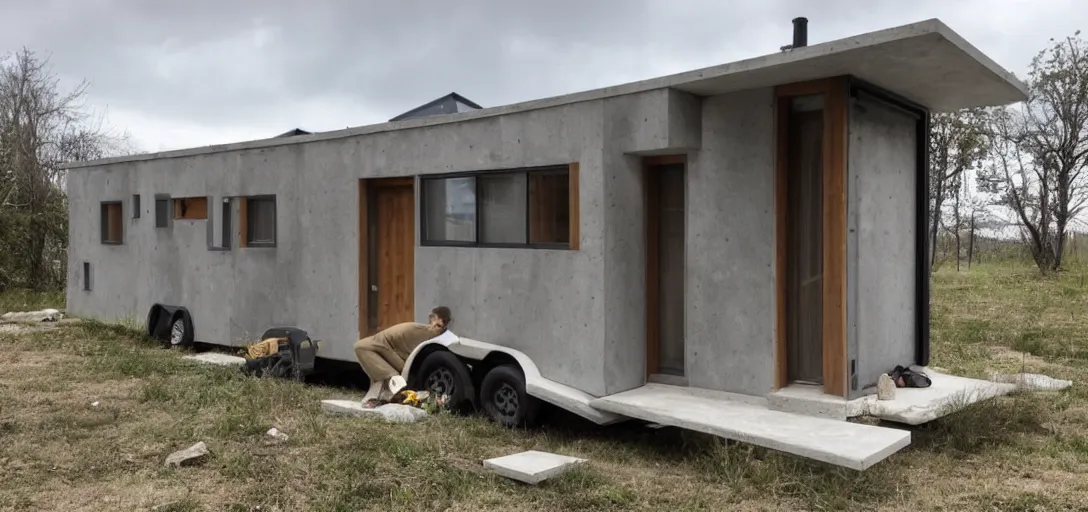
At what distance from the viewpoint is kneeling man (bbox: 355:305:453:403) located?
25.7ft

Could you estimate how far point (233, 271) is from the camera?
10.5 meters

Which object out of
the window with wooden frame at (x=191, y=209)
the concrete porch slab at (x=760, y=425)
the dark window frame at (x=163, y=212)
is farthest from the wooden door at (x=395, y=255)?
the dark window frame at (x=163, y=212)

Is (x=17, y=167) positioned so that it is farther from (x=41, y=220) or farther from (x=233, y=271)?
(x=233, y=271)

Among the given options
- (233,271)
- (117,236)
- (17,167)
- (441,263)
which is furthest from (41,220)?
(441,263)

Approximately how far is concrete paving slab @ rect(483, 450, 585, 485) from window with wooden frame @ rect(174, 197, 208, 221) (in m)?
7.13

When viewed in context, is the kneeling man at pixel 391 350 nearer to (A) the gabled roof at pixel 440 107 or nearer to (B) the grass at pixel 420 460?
(B) the grass at pixel 420 460

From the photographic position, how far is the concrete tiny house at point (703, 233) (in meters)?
6.03

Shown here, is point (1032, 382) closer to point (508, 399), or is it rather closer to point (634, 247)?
point (634, 247)

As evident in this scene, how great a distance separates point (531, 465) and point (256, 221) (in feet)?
21.2

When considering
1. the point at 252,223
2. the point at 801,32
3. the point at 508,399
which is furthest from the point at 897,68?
the point at 252,223

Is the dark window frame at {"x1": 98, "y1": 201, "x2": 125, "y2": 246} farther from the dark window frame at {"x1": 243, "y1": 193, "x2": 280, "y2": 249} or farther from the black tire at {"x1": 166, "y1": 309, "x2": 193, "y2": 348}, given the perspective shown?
the dark window frame at {"x1": 243, "y1": 193, "x2": 280, "y2": 249}

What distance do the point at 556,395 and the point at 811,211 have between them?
2.58 meters

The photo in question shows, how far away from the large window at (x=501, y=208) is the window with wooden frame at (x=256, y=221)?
9.67 ft

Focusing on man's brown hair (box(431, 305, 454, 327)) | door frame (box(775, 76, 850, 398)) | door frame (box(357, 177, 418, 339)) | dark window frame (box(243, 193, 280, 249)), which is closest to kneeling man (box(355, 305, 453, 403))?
man's brown hair (box(431, 305, 454, 327))
